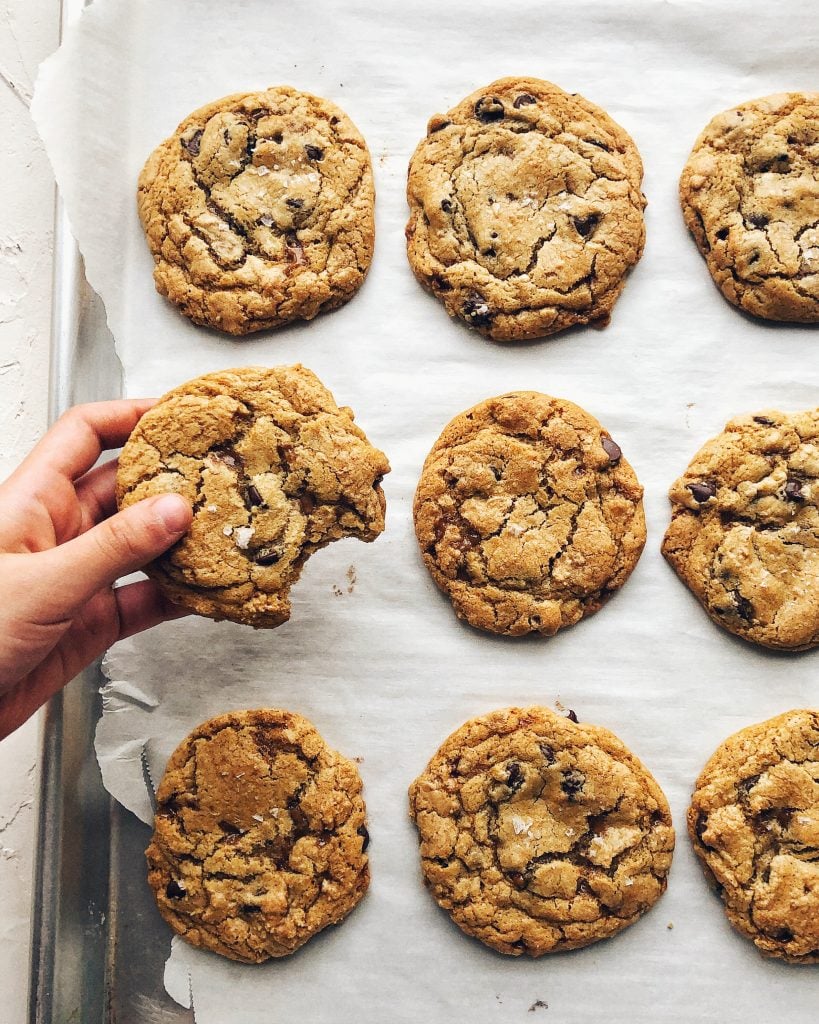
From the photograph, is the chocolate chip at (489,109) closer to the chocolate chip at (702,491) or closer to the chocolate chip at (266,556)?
the chocolate chip at (702,491)

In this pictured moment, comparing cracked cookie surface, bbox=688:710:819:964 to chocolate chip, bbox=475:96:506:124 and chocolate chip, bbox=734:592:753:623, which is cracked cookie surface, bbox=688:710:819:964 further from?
chocolate chip, bbox=475:96:506:124

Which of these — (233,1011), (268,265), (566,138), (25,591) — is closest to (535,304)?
(566,138)

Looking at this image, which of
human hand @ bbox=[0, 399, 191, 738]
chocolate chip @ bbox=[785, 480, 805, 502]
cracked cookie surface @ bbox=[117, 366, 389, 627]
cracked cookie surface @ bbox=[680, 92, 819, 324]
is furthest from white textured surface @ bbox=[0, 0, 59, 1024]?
chocolate chip @ bbox=[785, 480, 805, 502]

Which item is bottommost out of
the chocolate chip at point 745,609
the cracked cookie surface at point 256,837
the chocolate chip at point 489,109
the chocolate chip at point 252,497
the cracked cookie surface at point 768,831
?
the cracked cookie surface at point 256,837

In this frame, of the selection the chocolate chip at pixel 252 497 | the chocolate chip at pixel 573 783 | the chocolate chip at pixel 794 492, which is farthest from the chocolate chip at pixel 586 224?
the chocolate chip at pixel 573 783

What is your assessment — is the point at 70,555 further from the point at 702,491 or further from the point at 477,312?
the point at 702,491

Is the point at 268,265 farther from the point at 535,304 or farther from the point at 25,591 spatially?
the point at 25,591
